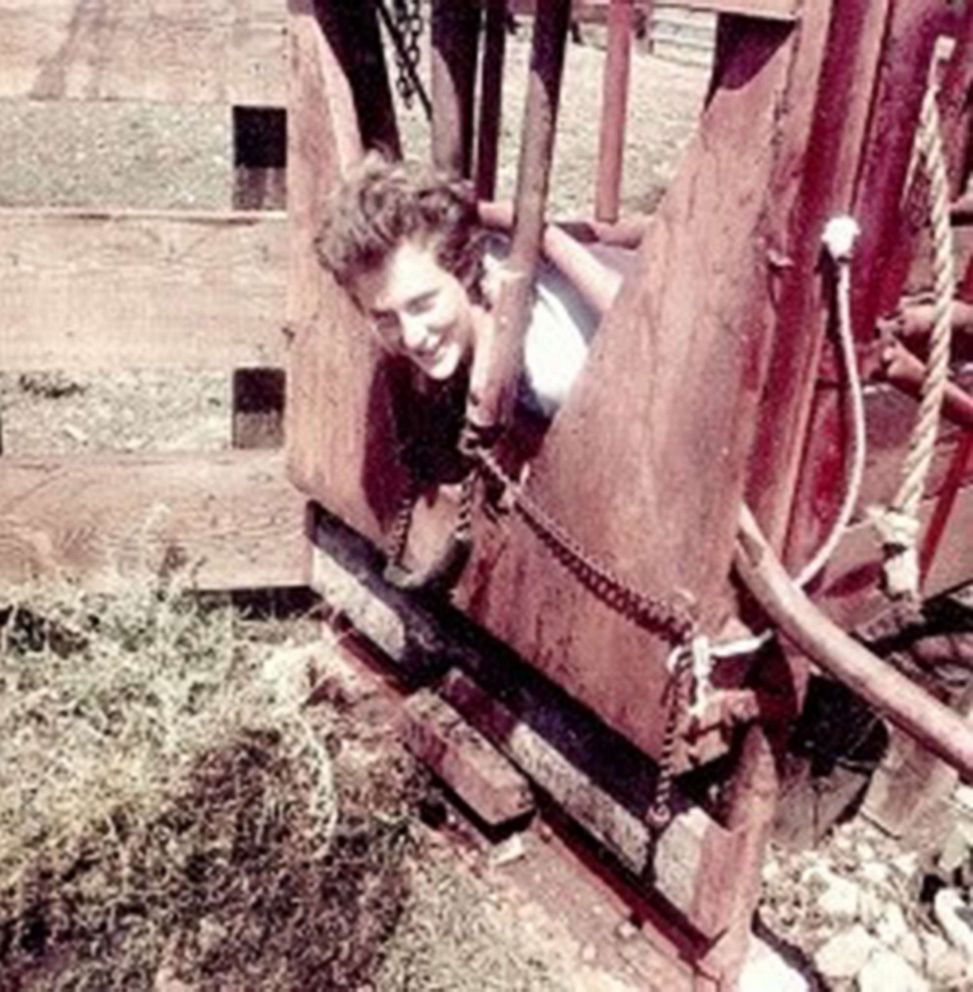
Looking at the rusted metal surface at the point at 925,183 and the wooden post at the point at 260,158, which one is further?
the wooden post at the point at 260,158

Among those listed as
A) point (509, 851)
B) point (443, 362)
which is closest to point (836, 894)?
point (509, 851)

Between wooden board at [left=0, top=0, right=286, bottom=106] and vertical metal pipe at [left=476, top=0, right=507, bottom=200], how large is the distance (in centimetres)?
60

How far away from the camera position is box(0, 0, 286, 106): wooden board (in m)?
3.01

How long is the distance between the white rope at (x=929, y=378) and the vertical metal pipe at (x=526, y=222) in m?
0.58

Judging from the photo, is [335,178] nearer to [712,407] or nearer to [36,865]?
[712,407]

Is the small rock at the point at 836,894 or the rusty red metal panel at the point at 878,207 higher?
the rusty red metal panel at the point at 878,207

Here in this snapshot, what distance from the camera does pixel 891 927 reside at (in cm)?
330

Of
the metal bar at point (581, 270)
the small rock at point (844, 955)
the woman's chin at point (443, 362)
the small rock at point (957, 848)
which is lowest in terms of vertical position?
the small rock at point (844, 955)

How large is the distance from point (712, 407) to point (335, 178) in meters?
1.09

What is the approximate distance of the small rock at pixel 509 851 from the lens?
2947 millimetres

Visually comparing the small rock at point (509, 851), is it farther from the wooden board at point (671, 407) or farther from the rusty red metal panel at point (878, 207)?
the rusty red metal panel at point (878, 207)

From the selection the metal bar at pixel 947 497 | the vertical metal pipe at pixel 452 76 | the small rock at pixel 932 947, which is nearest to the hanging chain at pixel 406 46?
the vertical metal pipe at pixel 452 76

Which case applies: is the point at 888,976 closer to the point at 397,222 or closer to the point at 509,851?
the point at 509,851

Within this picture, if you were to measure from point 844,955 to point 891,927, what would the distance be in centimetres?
22
